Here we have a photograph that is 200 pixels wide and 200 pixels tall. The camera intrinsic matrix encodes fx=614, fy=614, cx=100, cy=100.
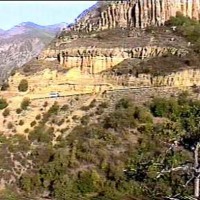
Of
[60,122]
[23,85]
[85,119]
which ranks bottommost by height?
[60,122]

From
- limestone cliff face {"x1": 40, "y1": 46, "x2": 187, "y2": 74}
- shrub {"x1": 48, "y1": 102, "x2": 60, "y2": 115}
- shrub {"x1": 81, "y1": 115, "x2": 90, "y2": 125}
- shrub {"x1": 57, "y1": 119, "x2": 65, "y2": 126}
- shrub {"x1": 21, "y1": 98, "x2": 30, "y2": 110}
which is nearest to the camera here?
shrub {"x1": 81, "y1": 115, "x2": 90, "y2": 125}

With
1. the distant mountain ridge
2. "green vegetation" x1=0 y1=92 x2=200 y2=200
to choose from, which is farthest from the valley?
the distant mountain ridge

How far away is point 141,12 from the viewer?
44.1 metres

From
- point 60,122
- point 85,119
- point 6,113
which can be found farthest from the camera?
point 6,113

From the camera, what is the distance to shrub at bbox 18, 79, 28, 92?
1503 inches

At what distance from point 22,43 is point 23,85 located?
68.8 metres

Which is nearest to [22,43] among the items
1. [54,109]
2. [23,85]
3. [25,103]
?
[23,85]

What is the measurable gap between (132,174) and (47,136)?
21937 millimetres

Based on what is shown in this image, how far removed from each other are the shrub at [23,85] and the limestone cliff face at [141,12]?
889cm

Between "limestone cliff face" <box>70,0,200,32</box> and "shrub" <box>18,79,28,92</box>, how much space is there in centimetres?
889

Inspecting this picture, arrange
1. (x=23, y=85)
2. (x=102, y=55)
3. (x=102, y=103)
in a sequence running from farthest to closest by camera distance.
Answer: (x=102, y=55) → (x=23, y=85) → (x=102, y=103)

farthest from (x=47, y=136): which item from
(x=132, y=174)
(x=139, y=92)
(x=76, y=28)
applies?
(x=132, y=174)

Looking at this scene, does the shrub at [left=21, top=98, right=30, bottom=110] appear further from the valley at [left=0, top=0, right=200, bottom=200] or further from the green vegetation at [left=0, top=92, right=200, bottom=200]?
the green vegetation at [left=0, top=92, right=200, bottom=200]

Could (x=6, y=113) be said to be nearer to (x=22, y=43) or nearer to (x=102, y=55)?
(x=102, y=55)
